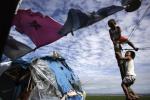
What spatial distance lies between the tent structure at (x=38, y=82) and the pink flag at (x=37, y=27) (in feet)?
3.77

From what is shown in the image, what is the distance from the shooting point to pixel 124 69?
17.2 feet

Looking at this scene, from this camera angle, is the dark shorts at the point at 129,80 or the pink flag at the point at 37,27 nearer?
the dark shorts at the point at 129,80

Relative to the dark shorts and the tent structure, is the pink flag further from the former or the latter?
the dark shorts

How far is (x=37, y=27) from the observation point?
25.8 ft

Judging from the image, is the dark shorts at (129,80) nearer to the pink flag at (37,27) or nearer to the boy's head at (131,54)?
the boy's head at (131,54)

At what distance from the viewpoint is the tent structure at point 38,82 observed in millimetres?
6156

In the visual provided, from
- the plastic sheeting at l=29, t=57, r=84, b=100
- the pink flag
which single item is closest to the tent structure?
the plastic sheeting at l=29, t=57, r=84, b=100

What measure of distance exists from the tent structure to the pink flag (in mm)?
1150

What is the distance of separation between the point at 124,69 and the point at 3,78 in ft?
9.08

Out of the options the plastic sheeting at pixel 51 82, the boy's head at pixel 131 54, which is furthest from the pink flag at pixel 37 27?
the boy's head at pixel 131 54

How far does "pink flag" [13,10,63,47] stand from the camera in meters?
7.66

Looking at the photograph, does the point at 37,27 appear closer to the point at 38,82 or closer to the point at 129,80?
the point at 38,82

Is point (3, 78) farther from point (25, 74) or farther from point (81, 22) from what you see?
point (81, 22)

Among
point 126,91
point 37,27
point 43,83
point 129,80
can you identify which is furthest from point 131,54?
point 37,27
